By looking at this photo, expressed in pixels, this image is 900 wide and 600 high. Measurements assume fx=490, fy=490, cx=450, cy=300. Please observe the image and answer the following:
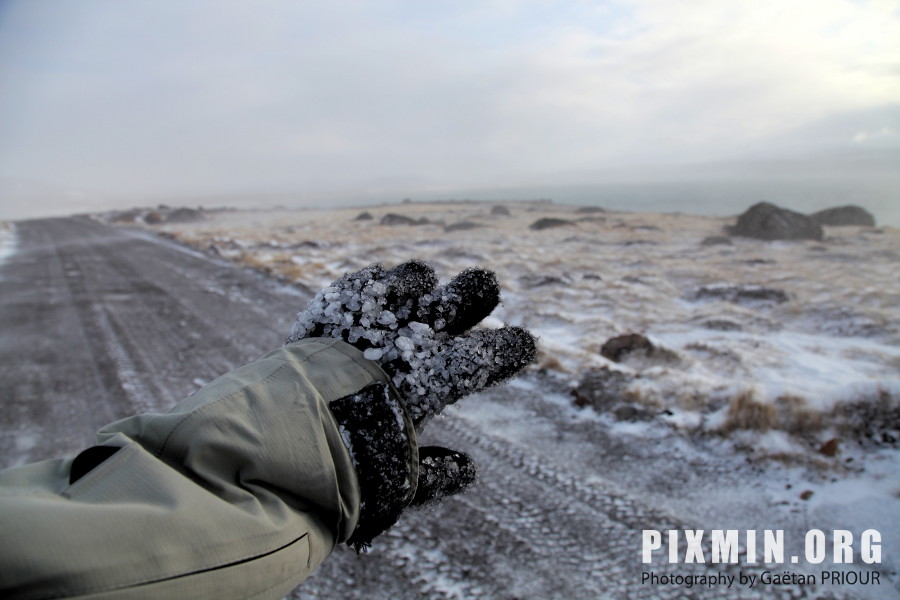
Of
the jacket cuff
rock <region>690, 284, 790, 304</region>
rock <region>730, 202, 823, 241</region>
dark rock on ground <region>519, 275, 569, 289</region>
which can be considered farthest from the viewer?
rock <region>730, 202, 823, 241</region>

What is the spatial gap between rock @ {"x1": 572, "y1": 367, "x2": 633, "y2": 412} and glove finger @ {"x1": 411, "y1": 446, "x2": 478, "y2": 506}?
3116 mm

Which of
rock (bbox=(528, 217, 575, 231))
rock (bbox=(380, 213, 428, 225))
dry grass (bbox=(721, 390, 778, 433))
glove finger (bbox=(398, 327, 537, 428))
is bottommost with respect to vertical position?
dry grass (bbox=(721, 390, 778, 433))

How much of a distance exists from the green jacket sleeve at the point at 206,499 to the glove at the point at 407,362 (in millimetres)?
77

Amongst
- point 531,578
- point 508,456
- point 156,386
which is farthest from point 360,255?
point 531,578

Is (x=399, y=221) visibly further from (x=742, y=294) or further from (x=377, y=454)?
(x=377, y=454)

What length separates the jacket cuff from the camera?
152 cm

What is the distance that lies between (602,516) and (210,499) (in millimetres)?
2661

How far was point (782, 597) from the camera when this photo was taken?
2.49 metres

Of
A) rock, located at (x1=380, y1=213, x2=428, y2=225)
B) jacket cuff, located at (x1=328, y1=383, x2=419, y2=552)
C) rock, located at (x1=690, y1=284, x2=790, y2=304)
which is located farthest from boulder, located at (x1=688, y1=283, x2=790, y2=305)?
rock, located at (x1=380, y1=213, x2=428, y2=225)

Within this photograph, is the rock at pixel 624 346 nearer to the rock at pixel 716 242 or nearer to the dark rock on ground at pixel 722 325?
the dark rock on ground at pixel 722 325

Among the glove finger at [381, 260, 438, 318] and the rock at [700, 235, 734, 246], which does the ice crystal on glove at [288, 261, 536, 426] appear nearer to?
the glove finger at [381, 260, 438, 318]

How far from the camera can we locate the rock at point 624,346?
6016 millimetres

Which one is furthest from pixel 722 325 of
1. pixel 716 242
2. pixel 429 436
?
pixel 716 242

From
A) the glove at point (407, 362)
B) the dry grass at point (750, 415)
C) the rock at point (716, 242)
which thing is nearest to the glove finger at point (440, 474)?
the glove at point (407, 362)
